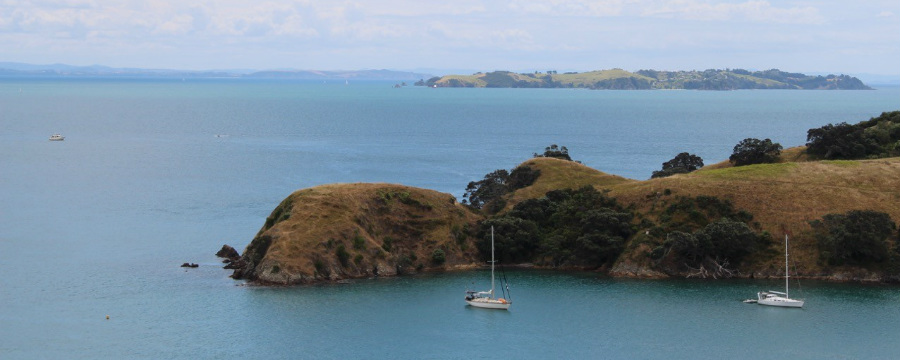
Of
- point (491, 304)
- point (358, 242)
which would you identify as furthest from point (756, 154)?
point (358, 242)

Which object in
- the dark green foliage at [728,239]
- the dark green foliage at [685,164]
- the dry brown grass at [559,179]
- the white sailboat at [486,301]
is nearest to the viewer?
the white sailboat at [486,301]

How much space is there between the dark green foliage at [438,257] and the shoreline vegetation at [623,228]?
12cm

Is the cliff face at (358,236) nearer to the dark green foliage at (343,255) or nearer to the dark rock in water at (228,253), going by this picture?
the dark green foliage at (343,255)

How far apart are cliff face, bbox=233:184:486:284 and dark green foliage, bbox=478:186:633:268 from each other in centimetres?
411

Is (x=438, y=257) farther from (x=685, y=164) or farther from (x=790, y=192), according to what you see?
(x=685, y=164)

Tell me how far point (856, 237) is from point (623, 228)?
23.4 m

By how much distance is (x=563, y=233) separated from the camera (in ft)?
354

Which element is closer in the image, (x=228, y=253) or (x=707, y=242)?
(x=707, y=242)

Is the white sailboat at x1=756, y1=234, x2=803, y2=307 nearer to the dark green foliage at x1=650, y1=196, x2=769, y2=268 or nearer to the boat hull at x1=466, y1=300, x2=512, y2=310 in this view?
the dark green foliage at x1=650, y1=196, x2=769, y2=268

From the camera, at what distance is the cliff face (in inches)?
3809

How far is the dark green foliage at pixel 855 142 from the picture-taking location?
5037 inches

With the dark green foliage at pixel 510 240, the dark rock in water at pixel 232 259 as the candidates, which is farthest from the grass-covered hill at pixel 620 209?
the dark rock in water at pixel 232 259

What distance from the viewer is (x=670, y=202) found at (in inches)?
4262

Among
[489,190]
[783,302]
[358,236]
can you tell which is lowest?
[783,302]
